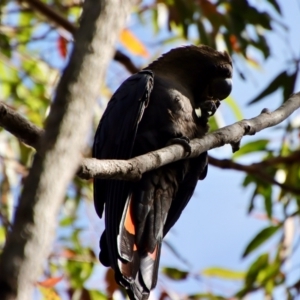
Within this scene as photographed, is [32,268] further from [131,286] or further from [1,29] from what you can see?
[1,29]

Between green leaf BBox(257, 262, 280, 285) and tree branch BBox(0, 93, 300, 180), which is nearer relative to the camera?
tree branch BBox(0, 93, 300, 180)

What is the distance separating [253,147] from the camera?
161 inches

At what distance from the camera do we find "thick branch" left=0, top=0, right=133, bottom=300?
2.21 feet

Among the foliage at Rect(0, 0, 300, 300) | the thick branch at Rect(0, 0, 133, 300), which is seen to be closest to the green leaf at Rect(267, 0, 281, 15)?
the foliage at Rect(0, 0, 300, 300)

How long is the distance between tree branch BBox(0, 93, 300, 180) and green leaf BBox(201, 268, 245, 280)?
176 cm

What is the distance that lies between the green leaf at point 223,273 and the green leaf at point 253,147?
744 millimetres

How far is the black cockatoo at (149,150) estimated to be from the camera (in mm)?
2205

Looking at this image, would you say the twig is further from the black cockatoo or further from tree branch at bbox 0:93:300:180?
tree branch at bbox 0:93:300:180

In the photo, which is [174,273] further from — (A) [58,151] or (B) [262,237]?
(A) [58,151]

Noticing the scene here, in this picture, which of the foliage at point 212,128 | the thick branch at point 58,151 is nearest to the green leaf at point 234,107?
the foliage at point 212,128

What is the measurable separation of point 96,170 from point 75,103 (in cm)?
75

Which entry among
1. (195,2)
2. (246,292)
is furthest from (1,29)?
(246,292)

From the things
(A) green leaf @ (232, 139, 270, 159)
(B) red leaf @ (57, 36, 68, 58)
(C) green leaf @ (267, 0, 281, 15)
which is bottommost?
(A) green leaf @ (232, 139, 270, 159)

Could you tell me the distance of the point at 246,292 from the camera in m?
3.91
